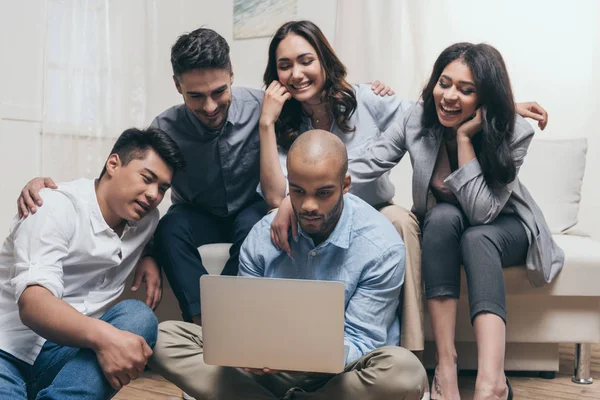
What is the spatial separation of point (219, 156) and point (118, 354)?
0.85 metres

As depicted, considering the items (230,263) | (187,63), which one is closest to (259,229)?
(230,263)

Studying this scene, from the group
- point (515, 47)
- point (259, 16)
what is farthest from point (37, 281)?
point (259, 16)

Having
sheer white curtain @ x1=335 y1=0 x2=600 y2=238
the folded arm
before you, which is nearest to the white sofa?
the folded arm

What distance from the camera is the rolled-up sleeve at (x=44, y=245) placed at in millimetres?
1433

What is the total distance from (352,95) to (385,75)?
102 cm

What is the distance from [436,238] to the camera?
5.95ft

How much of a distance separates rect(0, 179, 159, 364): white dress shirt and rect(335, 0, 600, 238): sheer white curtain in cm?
152

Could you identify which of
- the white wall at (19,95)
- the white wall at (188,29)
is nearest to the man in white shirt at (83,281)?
the white wall at (19,95)

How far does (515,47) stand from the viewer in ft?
9.70

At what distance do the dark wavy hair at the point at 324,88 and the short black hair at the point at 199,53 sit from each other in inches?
7.8

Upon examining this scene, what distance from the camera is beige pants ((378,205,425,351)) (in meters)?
1.77

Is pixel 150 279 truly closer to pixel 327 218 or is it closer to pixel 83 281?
pixel 83 281

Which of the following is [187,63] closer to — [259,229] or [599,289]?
[259,229]

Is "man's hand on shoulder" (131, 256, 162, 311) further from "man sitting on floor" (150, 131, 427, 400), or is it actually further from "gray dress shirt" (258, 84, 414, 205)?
"gray dress shirt" (258, 84, 414, 205)
